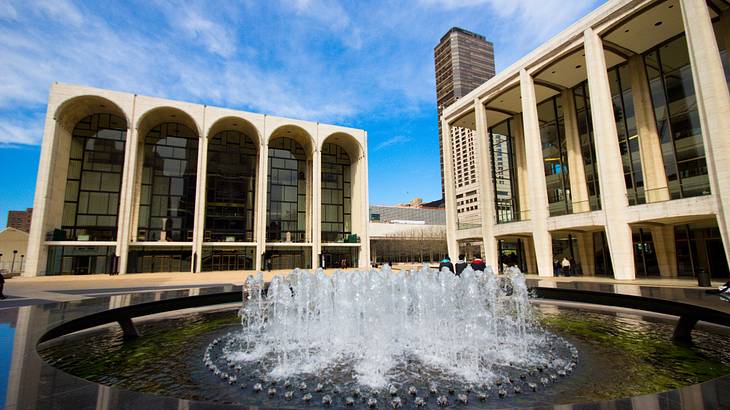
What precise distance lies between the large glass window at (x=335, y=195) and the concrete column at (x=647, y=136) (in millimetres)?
29523

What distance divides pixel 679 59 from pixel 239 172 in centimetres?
3873

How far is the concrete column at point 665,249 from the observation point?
19.4 metres

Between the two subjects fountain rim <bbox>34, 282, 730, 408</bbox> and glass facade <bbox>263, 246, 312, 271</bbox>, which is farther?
glass facade <bbox>263, 246, 312, 271</bbox>

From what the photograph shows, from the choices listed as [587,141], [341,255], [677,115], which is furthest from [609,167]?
[341,255]

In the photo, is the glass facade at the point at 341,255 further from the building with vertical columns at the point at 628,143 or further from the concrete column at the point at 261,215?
the building with vertical columns at the point at 628,143

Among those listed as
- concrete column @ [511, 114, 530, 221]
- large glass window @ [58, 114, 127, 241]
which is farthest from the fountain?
large glass window @ [58, 114, 127, 241]

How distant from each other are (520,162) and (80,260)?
40.0 m

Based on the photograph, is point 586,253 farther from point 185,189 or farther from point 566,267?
point 185,189

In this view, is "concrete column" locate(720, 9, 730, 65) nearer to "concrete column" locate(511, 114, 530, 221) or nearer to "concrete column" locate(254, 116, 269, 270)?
"concrete column" locate(511, 114, 530, 221)

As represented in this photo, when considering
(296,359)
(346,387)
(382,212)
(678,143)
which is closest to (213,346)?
(296,359)

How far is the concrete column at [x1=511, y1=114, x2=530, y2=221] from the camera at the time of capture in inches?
1139

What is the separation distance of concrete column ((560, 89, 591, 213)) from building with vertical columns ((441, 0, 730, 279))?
0.07 m

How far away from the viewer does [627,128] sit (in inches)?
861

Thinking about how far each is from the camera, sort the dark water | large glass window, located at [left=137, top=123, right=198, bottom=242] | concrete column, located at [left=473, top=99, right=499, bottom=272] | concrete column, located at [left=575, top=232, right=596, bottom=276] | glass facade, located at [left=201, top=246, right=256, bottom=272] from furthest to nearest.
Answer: glass facade, located at [left=201, top=246, right=256, bottom=272]
large glass window, located at [left=137, top=123, right=198, bottom=242]
concrete column, located at [left=473, top=99, right=499, bottom=272]
concrete column, located at [left=575, top=232, right=596, bottom=276]
the dark water
